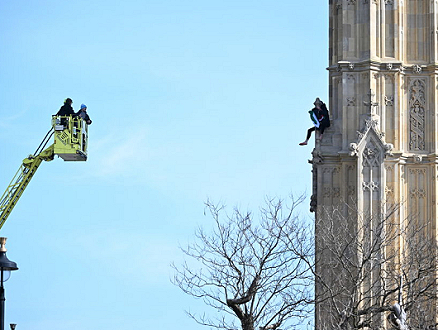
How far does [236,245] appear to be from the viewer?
49812 millimetres

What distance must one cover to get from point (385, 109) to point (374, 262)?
7399 mm

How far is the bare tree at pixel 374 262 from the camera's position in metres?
48.6

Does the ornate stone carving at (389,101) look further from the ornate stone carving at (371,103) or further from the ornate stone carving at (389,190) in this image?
the ornate stone carving at (389,190)

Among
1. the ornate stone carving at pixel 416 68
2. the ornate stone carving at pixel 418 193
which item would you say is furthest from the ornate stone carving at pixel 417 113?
the ornate stone carving at pixel 418 193

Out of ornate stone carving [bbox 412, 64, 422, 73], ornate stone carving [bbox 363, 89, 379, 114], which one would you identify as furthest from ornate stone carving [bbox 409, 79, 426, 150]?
ornate stone carving [bbox 363, 89, 379, 114]

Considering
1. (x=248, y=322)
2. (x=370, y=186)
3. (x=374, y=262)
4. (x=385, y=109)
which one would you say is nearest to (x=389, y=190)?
(x=370, y=186)

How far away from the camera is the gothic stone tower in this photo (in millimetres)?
58000

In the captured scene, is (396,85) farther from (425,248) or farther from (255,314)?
(255,314)

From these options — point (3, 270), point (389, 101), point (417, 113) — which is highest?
point (389, 101)

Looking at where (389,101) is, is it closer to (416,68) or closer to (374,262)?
(416,68)

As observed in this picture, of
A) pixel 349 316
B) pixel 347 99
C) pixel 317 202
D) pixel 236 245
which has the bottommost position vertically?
pixel 349 316

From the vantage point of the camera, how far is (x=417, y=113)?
5912 centimetres

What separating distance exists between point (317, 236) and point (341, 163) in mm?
3668

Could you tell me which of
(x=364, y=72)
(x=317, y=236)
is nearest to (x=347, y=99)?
(x=364, y=72)
